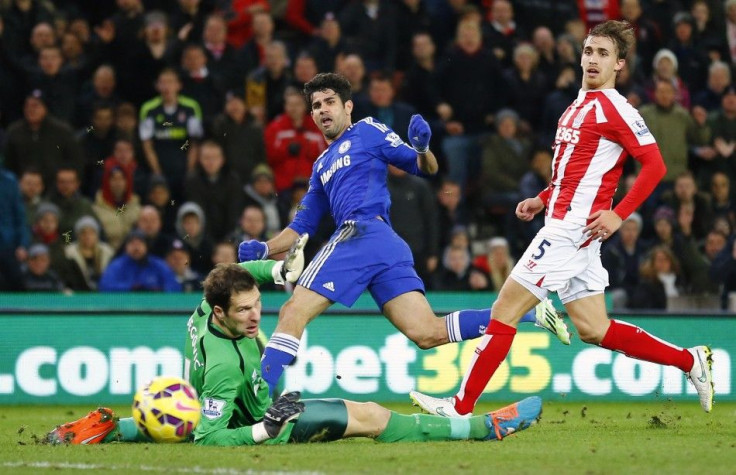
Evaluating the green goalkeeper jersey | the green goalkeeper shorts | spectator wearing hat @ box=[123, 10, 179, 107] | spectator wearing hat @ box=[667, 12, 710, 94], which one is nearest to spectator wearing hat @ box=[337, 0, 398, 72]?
spectator wearing hat @ box=[123, 10, 179, 107]

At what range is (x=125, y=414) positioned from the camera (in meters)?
10.8

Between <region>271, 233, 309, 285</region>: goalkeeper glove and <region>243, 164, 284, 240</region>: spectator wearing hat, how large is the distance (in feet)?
19.0

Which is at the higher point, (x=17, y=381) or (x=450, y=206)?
(x=450, y=206)

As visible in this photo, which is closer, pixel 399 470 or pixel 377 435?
pixel 399 470

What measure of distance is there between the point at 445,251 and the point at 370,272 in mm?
6122

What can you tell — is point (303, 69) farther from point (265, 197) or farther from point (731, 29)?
point (731, 29)

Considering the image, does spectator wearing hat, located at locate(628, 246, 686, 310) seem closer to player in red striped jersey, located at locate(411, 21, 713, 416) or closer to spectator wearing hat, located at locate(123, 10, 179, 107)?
player in red striped jersey, located at locate(411, 21, 713, 416)

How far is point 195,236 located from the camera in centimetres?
1354

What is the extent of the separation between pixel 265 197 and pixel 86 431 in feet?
20.7

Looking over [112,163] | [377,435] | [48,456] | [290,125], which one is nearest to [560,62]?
[290,125]

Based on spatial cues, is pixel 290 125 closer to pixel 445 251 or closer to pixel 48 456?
pixel 445 251

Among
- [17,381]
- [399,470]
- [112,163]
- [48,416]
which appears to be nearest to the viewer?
[399,470]

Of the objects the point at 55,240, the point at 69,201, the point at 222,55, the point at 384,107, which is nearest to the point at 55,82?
the point at 69,201

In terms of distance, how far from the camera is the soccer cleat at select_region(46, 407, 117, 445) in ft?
26.0
